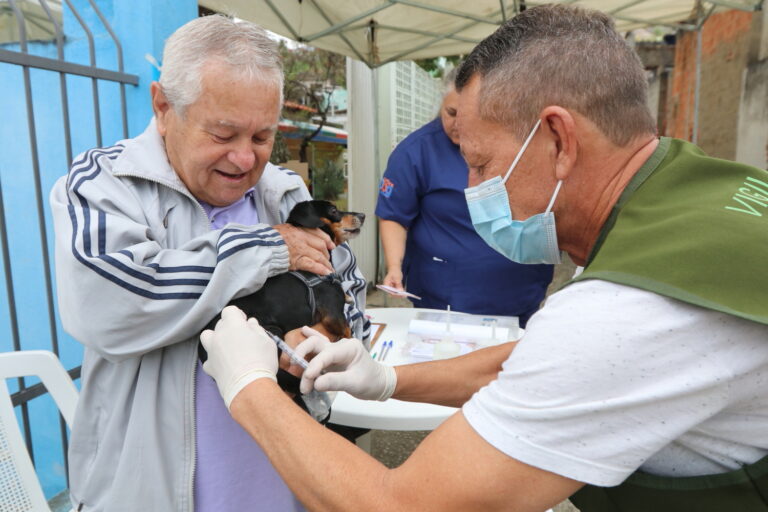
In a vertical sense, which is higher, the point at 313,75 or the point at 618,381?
the point at 313,75

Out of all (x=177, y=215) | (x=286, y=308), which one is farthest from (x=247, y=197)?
(x=286, y=308)

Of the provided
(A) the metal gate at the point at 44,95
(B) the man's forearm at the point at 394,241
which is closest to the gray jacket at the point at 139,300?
(A) the metal gate at the point at 44,95

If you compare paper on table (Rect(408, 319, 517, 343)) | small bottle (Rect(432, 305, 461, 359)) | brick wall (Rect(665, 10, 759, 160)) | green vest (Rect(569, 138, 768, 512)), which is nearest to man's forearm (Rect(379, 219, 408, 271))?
paper on table (Rect(408, 319, 517, 343))

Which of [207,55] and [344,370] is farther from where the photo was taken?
[344,370]

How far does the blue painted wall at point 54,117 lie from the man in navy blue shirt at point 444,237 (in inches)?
62.1

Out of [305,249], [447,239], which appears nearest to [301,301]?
[305,249]

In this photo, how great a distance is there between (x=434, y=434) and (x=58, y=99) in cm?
296

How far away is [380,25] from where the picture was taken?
5.67 meters

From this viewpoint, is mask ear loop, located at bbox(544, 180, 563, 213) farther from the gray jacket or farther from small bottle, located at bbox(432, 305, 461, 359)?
small bottle, located at bbox(432, 305, 461, 359)

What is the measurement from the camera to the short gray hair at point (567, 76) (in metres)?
1.17

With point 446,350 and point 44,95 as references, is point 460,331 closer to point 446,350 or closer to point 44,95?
point 446,350

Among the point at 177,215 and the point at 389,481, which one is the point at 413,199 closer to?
the point at 177,215

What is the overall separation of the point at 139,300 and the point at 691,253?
113cm

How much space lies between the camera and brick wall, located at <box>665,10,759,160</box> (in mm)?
8875
